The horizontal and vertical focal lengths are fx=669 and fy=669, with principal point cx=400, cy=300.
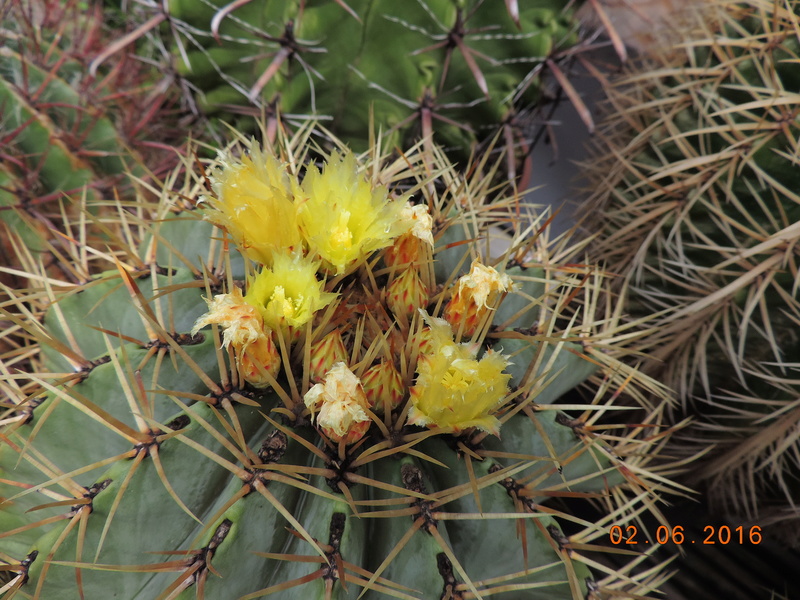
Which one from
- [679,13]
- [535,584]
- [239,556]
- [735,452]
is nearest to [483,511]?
[535,584]

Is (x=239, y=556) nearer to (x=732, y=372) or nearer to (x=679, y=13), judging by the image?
(x=732, y=372)

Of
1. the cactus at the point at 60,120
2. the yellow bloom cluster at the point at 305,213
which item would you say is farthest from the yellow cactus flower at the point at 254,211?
the cactus at the point at 60,120

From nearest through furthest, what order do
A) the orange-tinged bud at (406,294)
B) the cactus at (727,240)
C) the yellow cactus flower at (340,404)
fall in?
the yellow cactus flower at (340,404) → the orange-tinged bud at (406,294) → the cactus at (727,240)

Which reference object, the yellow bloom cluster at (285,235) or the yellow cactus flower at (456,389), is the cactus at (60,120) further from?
the yellow cactus flower at (456,389)
